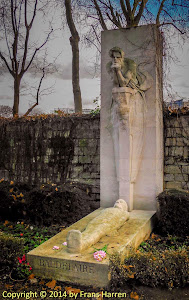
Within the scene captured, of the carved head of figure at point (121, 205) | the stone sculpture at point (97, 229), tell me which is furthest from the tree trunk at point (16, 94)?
the stone sculpture at point (97, 229)

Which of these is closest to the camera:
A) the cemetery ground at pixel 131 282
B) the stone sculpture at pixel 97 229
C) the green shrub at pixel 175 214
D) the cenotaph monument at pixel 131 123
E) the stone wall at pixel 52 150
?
the cemetery ground at pixel 131 282

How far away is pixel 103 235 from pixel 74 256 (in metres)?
0.71

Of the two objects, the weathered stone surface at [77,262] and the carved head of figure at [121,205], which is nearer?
the weathered stone surface at [77,262]

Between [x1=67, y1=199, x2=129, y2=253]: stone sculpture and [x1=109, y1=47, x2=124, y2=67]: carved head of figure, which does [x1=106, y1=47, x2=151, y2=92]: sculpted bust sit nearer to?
[x1=109, y1=47, x2=124, y2=67]: carved head of figure

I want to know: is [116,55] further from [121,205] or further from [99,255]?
[99,255]

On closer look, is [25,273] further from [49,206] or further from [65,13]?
[65,13]

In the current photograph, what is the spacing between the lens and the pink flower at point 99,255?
3.27 m

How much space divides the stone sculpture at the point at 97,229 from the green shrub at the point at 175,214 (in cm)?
71

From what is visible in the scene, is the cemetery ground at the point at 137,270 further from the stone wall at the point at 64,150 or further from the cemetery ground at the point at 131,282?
the stone wall at the point at 64,150

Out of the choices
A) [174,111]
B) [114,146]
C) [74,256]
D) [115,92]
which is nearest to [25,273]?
[74,256]

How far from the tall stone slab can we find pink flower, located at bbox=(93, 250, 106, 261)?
2.16 meters

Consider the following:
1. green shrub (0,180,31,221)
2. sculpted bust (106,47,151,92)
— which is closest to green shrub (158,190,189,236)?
sculpted bust (106,47,151,92)

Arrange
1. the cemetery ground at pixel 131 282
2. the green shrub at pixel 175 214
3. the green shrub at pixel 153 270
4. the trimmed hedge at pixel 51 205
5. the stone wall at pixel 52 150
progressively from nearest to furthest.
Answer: the cemetery ground at pixel 131 282
the green shrub at pixel 153 270
the green shrub at pixel 175 214
the trimmed hedge at pixel 51 205
the stone wall at pixel 52 150

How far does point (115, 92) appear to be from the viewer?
5.38 m
